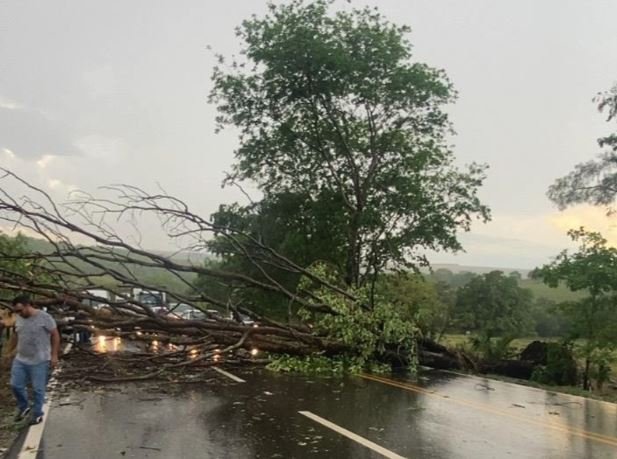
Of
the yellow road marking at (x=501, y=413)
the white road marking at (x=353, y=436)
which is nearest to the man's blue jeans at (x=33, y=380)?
the white road marking at (x=353, y=436)

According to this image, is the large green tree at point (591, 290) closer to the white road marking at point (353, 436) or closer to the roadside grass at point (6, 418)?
the white road marking at point (353, 436)

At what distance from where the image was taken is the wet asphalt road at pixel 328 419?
24.7 feet

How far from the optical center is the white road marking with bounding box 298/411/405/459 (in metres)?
7.23

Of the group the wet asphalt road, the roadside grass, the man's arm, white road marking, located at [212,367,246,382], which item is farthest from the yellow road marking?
the roadside grass

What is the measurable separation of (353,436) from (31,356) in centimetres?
422

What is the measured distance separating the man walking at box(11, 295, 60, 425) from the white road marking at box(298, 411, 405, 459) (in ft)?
11.6

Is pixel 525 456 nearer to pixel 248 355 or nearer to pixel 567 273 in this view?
pixel 248 355

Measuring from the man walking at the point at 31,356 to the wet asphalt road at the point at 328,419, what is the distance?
409 mm

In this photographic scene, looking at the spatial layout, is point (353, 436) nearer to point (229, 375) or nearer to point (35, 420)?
point (35, 420)

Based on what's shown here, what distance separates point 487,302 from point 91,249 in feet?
156

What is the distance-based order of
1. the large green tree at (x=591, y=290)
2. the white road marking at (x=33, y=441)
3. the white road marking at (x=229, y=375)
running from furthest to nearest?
the large green tree at (x=591, y=290)
the white road marking at (x=229, y=375)
the white road marking at (x=33, y=441)

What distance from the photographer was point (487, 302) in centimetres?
5753

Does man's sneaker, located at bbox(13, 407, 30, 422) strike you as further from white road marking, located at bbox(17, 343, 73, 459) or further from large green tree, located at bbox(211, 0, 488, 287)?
large green tree, located at bbox(211, 0, 488, 287)

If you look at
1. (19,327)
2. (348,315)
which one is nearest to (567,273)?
(348,315)
